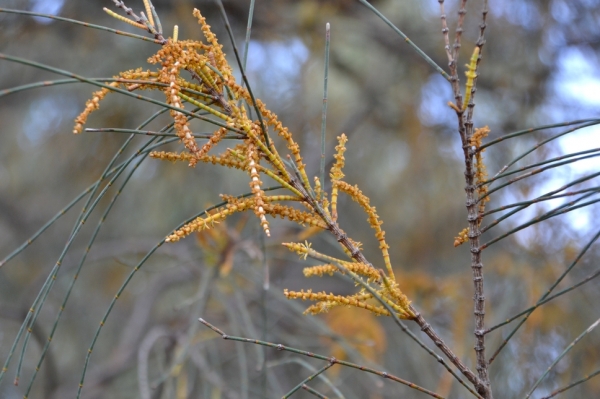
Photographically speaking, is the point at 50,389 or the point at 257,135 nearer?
the point at 257,135

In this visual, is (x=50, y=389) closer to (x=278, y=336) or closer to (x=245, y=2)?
(x=278, y=336)

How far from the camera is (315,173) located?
2566 mm

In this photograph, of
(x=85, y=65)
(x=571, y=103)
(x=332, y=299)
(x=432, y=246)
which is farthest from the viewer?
(x=432, y=246)

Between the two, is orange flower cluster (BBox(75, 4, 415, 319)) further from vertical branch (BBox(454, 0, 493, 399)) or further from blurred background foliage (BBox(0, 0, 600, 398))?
blurred background foliage (BBox(0, 0, 600, 398))

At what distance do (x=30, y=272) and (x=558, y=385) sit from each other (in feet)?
9.28

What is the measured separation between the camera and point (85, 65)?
2.73 meters

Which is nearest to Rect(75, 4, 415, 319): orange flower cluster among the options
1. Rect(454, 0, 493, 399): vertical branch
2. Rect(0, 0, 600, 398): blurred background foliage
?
Rect(454, 0, 493, 399): vertical branch

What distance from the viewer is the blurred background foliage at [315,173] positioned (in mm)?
2088

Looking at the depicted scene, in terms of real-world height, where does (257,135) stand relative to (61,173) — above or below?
below

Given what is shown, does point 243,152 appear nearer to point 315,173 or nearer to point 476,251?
point 476,251

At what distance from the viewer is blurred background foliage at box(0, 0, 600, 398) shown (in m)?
2.09

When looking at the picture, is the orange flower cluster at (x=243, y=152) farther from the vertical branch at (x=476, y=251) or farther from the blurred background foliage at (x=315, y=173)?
the blurred background foliage at (x=315, y=173)

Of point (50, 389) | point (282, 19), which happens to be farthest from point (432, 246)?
point (50, 389)

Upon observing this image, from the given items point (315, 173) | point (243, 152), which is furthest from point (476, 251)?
point (315, 173)
